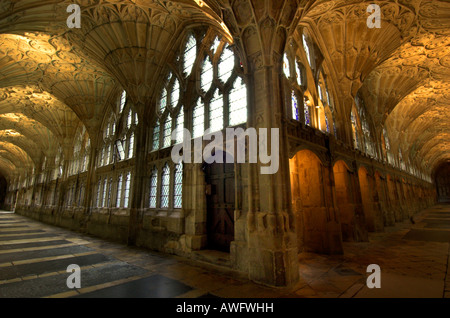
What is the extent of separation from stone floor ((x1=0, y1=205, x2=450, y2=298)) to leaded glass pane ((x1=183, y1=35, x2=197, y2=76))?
24.3 feet

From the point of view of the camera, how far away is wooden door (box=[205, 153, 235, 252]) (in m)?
6.61

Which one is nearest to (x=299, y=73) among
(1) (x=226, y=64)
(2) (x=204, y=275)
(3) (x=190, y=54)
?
(1) (x=226, y=64)

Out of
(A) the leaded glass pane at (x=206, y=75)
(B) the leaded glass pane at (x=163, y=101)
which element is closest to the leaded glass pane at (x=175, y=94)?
(B) the leaded glass pane at (x=163, y=101)

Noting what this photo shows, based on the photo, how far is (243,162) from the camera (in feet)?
18.9

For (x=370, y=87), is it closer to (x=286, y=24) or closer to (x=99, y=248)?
(x=286, y=24)

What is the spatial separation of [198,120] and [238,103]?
1.94 metres

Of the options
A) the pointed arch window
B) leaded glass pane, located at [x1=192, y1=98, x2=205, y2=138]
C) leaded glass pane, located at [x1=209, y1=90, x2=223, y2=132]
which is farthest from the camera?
the pointed arch window

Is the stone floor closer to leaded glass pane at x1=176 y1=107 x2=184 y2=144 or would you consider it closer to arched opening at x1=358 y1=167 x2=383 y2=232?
arched opening at x1=358 y1=167 x2=383 y2=232

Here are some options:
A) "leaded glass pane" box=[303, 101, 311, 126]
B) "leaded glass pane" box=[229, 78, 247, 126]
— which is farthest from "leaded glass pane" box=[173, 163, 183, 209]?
"leaded glass pane" box=[303, 101, 311, 126]

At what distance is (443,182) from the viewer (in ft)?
127

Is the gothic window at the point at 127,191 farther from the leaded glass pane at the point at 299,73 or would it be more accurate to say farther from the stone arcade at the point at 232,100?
the leaded glass pane at the point at 299,73
